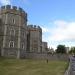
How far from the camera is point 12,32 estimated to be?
62188 mm

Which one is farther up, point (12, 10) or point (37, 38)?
point (12, 10)

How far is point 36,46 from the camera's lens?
7738 cm

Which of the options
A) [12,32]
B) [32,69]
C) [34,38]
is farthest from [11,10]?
[32,69]

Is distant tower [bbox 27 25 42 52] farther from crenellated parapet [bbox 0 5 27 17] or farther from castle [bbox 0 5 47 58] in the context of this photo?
crenellated parapet [bbox 0 5 27 17]

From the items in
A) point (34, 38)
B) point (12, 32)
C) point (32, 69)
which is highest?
point (12, 32)

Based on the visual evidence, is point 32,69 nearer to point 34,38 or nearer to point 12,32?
point 12,32

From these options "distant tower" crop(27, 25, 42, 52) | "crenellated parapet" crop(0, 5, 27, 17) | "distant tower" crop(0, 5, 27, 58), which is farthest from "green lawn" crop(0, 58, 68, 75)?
"distant tower" crop(27, 25, 42, 52)

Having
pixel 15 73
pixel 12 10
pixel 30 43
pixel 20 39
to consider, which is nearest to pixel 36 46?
pixel 30 43

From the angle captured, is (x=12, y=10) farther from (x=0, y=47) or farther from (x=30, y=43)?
(x=30, y=43)

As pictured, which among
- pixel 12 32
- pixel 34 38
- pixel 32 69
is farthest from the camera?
pixel 34 38

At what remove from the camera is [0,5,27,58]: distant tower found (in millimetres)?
60906

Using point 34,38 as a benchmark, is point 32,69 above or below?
below

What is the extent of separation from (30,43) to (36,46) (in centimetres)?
261

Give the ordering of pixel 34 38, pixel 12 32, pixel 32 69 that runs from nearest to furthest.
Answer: pixel 32 69 < pixel 12 32 < pixel 34 38
